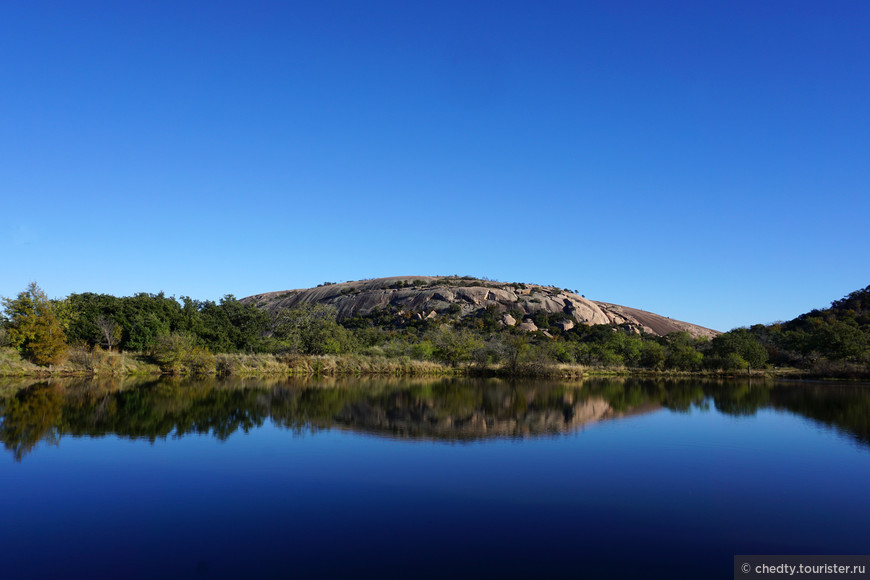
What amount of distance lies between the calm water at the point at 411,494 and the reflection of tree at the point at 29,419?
0.39 ft

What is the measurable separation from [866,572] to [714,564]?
1.89 m

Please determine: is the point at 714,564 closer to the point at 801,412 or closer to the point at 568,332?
the point at 801,412

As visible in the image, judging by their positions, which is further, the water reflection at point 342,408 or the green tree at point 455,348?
the green tree at point 455,348

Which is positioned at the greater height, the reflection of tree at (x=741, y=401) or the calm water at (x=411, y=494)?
the reflection of tree at (x=741, y=401)

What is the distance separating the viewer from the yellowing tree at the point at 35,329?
38156 millimetres

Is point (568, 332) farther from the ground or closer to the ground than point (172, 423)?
farther from the ground

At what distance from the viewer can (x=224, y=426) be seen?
17.6 meters

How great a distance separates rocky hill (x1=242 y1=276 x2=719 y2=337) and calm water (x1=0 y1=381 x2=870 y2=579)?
88349mm

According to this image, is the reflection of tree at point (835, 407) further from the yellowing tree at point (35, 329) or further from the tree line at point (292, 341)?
the yellowing tree at point (35, 329)

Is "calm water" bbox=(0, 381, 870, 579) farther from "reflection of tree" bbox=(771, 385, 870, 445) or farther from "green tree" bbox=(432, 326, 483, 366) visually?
"green tree" bbox=(432, 326, 483, 366)

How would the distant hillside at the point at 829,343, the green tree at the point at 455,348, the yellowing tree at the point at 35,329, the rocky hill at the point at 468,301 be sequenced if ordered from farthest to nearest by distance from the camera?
the rocky hill at the point at 468,301 → the distant hillside at the point at 829,343 → the green tree at the point at 455,348 → the yellowing tree at the point at 35,329

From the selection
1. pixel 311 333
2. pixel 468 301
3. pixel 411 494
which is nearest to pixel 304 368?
pixel 311 333

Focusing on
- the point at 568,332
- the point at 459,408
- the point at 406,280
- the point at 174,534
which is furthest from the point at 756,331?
the point at 174,534

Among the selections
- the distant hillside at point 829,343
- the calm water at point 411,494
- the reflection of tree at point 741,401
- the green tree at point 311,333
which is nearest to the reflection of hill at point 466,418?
the calm water at point 411,494
